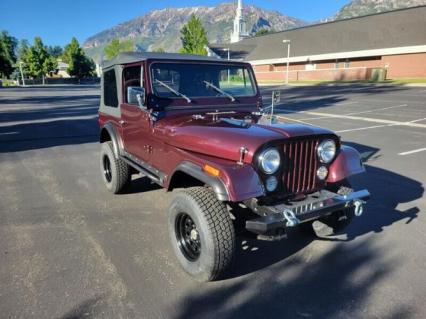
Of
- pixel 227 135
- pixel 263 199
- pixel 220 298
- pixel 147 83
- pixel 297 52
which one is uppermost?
pixel 297 52

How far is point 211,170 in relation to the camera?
3.01 m

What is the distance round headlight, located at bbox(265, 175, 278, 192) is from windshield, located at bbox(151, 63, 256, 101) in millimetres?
1702

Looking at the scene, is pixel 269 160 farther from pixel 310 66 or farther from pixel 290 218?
pixel 310 66

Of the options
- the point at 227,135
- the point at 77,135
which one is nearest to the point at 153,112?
the point at 227,135

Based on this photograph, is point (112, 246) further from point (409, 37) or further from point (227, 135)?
point (409, 37)

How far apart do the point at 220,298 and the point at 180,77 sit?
254 centimetres

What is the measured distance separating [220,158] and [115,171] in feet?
8.03

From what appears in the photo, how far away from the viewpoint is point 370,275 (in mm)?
3293

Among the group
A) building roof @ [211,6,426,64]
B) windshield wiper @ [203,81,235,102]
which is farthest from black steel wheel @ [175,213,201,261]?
building roof @ [211,6,426,64]

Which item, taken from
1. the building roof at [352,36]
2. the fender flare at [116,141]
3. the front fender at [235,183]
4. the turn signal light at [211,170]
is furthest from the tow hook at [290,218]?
the building roof at [352,36]

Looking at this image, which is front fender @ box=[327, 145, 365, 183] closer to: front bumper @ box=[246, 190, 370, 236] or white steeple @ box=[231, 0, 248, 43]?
front bumper @ box=[246, 190, 370, 236]

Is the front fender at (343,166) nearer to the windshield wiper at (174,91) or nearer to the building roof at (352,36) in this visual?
the windshield wiper at (174,91)

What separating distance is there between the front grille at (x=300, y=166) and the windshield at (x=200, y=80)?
1545 millimetres

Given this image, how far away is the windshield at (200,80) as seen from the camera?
420cm
